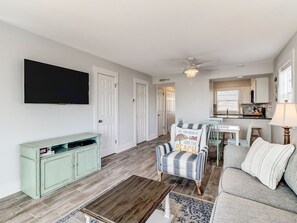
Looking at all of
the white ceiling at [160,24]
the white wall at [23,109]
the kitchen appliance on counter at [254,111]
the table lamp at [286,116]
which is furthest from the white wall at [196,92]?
the white wall at [23,109]

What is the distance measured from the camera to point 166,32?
8.86 ft

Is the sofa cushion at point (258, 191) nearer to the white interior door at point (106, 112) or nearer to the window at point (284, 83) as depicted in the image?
the window at point (284, 83)

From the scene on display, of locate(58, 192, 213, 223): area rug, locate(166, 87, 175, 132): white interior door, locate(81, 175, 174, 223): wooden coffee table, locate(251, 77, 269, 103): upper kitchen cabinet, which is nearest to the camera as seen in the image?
locate(81, 175, 174, 223): wooden coffee table

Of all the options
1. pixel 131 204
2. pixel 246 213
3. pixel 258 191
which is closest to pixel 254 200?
pixel 258 191

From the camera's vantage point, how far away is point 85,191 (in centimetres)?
250

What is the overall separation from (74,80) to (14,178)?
185 cm

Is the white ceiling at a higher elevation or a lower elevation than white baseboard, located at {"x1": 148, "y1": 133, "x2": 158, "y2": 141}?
higher

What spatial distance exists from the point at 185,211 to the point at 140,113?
4.02 metres

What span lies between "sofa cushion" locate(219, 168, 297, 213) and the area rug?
0.52 metres

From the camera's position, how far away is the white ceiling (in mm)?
1979

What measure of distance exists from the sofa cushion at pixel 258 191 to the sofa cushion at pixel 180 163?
2.13ft

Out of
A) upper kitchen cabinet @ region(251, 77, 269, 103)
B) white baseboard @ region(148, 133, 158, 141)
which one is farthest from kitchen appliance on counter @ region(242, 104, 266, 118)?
white baseboard @ region(148, 133, 158, 141)

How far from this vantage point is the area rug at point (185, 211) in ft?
6.03

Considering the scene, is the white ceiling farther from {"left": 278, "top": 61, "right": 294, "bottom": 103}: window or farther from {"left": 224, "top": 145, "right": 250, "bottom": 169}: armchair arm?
{"left": 224, "top": 145, "right": 250, "bottom": 169}: armchair arm
